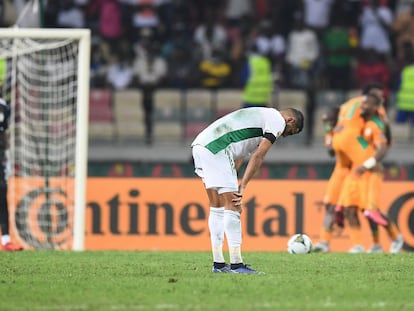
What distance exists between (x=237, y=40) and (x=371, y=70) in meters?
2.72

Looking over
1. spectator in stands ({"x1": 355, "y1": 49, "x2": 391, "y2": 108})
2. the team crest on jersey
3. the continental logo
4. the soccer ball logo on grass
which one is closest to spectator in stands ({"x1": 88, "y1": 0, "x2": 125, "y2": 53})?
spectator in stands ({"x1": 355, "y1": 49, "x2": 391, "y2": 108})

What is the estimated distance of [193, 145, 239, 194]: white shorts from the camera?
12461mm

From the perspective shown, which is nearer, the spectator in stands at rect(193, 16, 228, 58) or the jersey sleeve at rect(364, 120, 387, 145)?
the jersey sleeve at rect(364, 120, 387, 145)

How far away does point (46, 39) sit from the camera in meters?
19.2

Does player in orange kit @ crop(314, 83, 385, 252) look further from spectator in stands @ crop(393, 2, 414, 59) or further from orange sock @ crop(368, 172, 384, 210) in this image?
spectator in stands @ crop(393, 2, 414, 59)

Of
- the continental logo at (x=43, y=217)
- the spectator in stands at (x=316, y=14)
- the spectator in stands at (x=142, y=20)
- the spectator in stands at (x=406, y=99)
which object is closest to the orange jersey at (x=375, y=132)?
the continental logo at (x=43, y=217)

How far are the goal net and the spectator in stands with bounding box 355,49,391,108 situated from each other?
765 centimetres

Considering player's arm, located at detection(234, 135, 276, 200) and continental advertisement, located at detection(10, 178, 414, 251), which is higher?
player's arm, located at detection(234, 135, 276, 200)

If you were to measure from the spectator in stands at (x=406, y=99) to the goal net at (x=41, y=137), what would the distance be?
23.9 ft

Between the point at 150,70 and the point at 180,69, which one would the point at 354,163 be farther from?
the point at 150,70

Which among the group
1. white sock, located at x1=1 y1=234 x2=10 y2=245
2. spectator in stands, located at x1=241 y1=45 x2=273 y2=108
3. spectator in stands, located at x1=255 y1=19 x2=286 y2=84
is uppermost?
spectator in stands, located at x1=255 y1=19 x2=286 y2=84

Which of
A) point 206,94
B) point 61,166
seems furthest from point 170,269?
point 206,94

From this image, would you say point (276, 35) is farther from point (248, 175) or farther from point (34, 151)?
point (248, 175)

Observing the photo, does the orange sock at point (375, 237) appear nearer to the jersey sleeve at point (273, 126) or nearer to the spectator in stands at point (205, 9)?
the jersey sleeve at point (273, 126)
